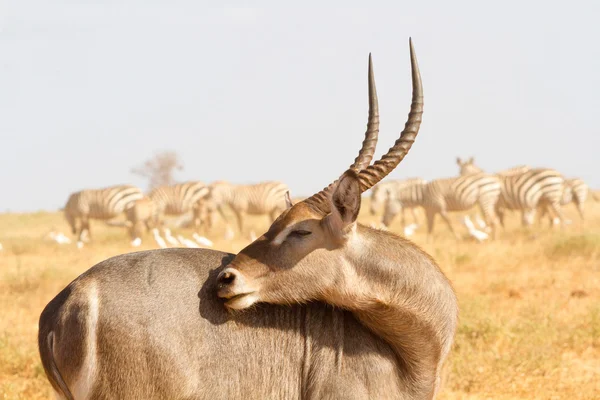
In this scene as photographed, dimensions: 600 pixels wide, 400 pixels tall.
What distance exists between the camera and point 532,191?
2845cm

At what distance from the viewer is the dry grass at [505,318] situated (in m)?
8.41

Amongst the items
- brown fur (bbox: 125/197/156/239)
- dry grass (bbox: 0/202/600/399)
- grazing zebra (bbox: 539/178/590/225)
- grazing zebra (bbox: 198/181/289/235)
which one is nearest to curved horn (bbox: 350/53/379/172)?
dry grass (bbox: 0/202/600/399)

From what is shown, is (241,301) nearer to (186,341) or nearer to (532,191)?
(186,341)

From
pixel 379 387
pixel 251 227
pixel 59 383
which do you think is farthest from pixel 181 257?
pixel 251 227

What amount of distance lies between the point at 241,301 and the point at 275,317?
338 mm

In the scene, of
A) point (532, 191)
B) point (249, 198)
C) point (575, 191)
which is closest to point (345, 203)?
point (532, 191)

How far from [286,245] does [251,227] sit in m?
27.8

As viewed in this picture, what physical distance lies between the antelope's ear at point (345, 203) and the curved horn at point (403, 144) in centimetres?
18

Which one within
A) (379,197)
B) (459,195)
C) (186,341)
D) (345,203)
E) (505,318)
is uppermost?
(345,203)

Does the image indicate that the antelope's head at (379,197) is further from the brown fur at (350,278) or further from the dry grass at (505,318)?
the brown fur at (350,278)

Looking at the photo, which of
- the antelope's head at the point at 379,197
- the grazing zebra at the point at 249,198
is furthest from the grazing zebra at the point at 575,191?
the grazing zebra at the point at 249,198

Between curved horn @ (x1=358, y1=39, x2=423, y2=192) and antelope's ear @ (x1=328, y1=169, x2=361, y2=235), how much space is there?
0.18m

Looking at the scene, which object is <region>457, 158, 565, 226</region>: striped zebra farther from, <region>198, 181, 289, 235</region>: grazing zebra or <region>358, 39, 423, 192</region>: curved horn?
<region>358, 39, 423, 192</region>: curved horn

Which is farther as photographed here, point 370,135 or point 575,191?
point 575,191
